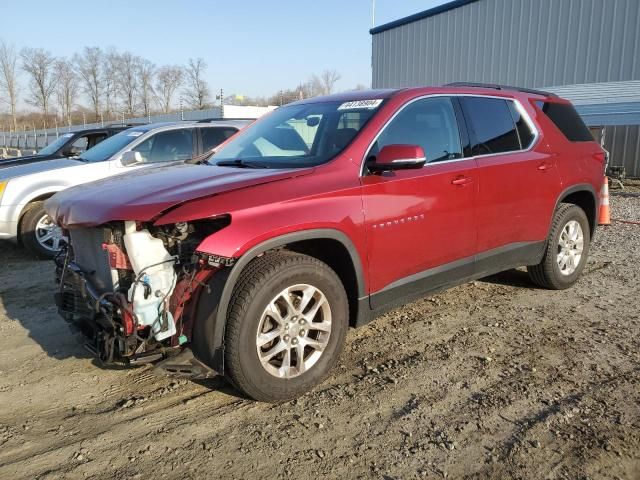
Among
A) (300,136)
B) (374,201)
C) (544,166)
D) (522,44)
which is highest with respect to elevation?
(522,44)

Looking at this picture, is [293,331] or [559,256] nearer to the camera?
[293,331]

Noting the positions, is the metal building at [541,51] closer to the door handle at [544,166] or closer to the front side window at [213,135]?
the door handle at [544,166]

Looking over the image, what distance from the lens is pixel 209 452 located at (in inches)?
103

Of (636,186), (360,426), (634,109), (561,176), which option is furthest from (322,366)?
(636,186)

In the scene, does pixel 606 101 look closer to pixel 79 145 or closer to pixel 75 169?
pixel 79 145

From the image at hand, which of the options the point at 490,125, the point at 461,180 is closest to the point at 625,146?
the point at 490,125

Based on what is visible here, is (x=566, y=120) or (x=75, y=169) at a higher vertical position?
(x=566, y=120)

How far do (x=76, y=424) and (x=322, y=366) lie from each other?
4.75ft

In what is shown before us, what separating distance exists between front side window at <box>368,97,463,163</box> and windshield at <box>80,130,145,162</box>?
503 centimetres

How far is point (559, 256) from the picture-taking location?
497 centimetres

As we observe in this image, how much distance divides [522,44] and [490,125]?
57.1 feet

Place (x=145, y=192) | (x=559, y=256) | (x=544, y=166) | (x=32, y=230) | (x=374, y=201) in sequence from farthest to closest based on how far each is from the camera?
(x=32, y=230) → (x=559, y=256) → (x=544, y=166) → (x=374, y=201) → (x=145, y=192)

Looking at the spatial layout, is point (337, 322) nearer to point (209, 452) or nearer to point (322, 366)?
point (322, 366)

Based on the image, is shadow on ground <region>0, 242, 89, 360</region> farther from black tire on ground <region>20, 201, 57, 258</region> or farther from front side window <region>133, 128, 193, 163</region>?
front side window <region>133, 128, 193, 163</region>
